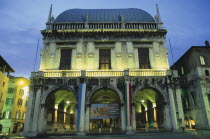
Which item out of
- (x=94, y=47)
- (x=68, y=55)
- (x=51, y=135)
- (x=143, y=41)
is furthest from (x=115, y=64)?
(x=51, y=135)

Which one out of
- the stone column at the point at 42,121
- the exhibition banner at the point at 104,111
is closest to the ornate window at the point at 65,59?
the stone column at the point at 42,121

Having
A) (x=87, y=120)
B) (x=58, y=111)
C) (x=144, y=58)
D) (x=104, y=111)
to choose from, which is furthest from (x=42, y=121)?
(x=144, y=58)

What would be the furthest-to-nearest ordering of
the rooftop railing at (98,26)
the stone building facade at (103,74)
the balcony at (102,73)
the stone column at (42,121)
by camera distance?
the rooftop railing at (98,26) → the balcony at (102,73) → the stone building facade at (103,74) → the stone column at (42,121)

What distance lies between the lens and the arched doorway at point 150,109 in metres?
21.0

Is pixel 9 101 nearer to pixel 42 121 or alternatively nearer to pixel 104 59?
pixel 42 121

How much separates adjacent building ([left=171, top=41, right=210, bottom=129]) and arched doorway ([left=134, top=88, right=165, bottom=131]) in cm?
582

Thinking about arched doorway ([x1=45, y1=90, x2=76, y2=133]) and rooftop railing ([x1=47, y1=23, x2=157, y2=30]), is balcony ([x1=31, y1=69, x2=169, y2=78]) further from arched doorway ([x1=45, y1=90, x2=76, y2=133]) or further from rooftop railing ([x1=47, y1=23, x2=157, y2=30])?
rooftop railing ([x1=47, y1=23, x2=157, y2=30])

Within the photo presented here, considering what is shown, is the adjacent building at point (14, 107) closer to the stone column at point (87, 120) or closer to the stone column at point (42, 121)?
the stone column at point (42, 121)

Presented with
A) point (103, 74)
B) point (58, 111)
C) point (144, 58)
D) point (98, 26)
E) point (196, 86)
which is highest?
point (98, 26)

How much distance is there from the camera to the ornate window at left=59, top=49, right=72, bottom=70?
22969 millimetres

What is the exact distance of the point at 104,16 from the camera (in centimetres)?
2675

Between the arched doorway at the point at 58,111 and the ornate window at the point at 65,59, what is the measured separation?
3.51 m

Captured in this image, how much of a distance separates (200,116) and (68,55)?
21.8m

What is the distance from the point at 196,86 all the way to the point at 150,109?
26.3 feet
